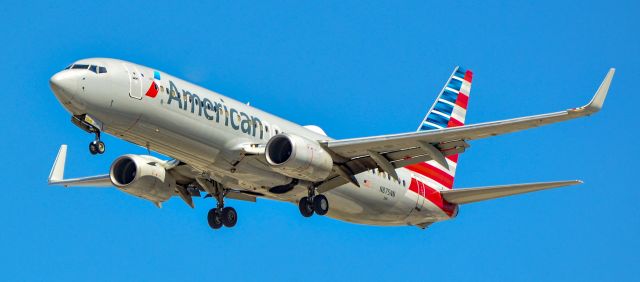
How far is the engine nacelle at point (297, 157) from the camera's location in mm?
44000

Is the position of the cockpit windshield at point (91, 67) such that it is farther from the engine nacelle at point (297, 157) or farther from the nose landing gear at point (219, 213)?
the nose landing gear at point (219, 213)

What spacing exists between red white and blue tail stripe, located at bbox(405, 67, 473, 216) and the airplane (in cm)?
10

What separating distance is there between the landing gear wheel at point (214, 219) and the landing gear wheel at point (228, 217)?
181 mm

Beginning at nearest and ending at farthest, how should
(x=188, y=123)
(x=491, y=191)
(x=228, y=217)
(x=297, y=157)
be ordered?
(x=188, y=123)
(x=297, y=157)
(x=491, y=191)
(x=228, y=217)

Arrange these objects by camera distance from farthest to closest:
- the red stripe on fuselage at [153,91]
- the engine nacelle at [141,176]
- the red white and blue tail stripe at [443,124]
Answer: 1. the red white and blue tail stripe at [443,124]
2. the engine nacelle at [141,176]
3. the red stripe on fuselage at [153,91]

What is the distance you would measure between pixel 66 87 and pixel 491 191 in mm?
17564

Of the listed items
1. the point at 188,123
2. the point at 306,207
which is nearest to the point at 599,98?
the point at 306,207

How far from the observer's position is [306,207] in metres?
46.8

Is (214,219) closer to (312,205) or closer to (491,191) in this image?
(312,205)

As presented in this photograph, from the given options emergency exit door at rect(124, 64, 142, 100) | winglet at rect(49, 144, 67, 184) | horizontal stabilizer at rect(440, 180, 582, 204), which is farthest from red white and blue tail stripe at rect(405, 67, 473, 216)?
winglet at rect(49, 144, 67, 184)

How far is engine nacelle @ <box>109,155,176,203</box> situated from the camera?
48.2 m

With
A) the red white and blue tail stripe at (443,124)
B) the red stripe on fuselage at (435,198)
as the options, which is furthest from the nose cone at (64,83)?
the red stripe on fuselage at (435,198)

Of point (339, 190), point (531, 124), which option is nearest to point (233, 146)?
point (339, 190)

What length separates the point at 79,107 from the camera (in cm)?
4178
